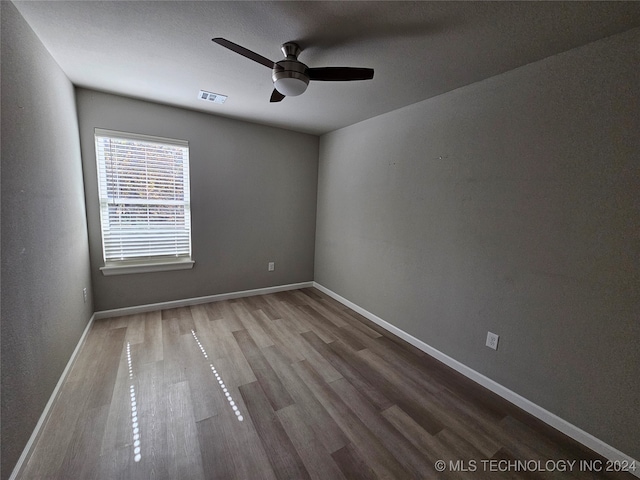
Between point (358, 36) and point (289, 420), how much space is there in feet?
7.97

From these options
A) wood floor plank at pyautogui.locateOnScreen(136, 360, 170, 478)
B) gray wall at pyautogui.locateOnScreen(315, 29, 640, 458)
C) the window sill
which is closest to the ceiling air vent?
gray wall at pyautogui.locateOnScreen(315, 29, 640, 458)

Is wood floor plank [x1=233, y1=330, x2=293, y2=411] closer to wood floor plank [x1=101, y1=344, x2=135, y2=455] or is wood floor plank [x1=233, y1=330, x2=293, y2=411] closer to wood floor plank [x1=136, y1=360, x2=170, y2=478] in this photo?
wood floor plank [x1=136, y1=360, x2=170, y2=478]

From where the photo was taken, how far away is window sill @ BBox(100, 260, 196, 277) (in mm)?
2805

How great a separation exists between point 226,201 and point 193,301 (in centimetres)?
136

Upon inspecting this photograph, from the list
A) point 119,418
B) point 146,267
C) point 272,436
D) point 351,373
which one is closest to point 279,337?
point 351,373

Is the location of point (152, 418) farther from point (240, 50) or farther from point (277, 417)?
point (240, 50)

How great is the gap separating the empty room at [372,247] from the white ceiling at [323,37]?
16 millimetres

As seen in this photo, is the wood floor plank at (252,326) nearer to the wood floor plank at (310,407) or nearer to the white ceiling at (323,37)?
the wood floor plank at (310,407)

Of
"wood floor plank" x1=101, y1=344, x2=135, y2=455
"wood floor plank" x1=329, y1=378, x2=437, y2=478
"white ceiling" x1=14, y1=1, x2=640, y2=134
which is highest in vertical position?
"white ceiling" x1=14, y1=1, x2=640, y2=134

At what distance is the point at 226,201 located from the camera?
338 centimetres

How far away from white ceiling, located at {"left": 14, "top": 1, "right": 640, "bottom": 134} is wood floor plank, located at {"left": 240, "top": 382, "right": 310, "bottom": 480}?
2399 millimetres

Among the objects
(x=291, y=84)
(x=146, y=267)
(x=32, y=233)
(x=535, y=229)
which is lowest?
(x=146, y=267)

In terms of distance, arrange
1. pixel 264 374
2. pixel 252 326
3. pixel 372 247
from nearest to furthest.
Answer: pixel 264 374 < pixel 252 326 < pixel 372 247

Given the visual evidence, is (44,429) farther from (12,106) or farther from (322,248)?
(322,248)
